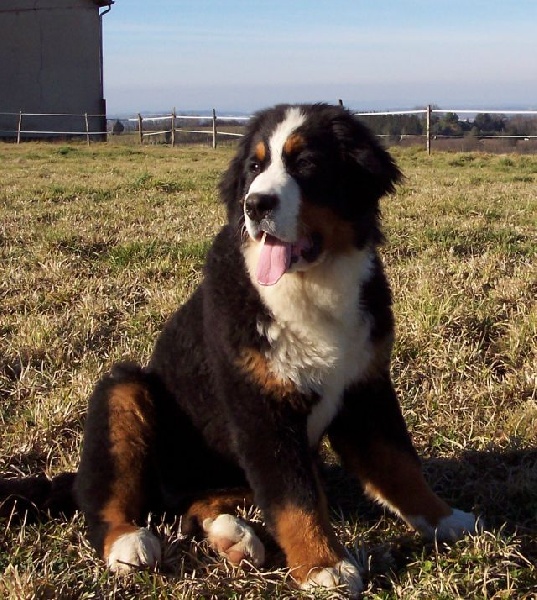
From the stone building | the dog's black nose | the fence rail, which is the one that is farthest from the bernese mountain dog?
the stone building

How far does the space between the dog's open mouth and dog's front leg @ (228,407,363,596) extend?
1.56ft

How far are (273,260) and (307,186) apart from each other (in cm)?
31

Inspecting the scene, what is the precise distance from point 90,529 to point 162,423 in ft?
1.71

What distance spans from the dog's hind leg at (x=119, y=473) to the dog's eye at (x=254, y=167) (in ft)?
3.10

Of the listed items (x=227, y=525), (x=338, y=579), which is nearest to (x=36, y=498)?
(x=227, y=525)

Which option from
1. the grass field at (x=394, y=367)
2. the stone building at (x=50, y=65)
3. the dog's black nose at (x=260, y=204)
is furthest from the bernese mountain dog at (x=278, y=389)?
the stone building at (x=50, y=65)

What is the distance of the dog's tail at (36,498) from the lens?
305 cm

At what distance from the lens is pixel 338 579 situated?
2615 millimetres

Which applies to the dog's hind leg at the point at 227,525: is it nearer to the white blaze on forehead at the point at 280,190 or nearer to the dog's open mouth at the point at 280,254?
the dog's open mouth at the point at 280,254

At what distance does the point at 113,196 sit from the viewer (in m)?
11.2

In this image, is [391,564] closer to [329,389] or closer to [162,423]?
[329,389]

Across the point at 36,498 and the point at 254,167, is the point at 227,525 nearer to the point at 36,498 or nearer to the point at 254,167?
the point at 36,498

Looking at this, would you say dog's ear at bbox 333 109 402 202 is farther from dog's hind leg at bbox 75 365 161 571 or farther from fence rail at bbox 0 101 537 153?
fence rail at bbox 0 101 537 153

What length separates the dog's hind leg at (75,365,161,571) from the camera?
2756 mm
